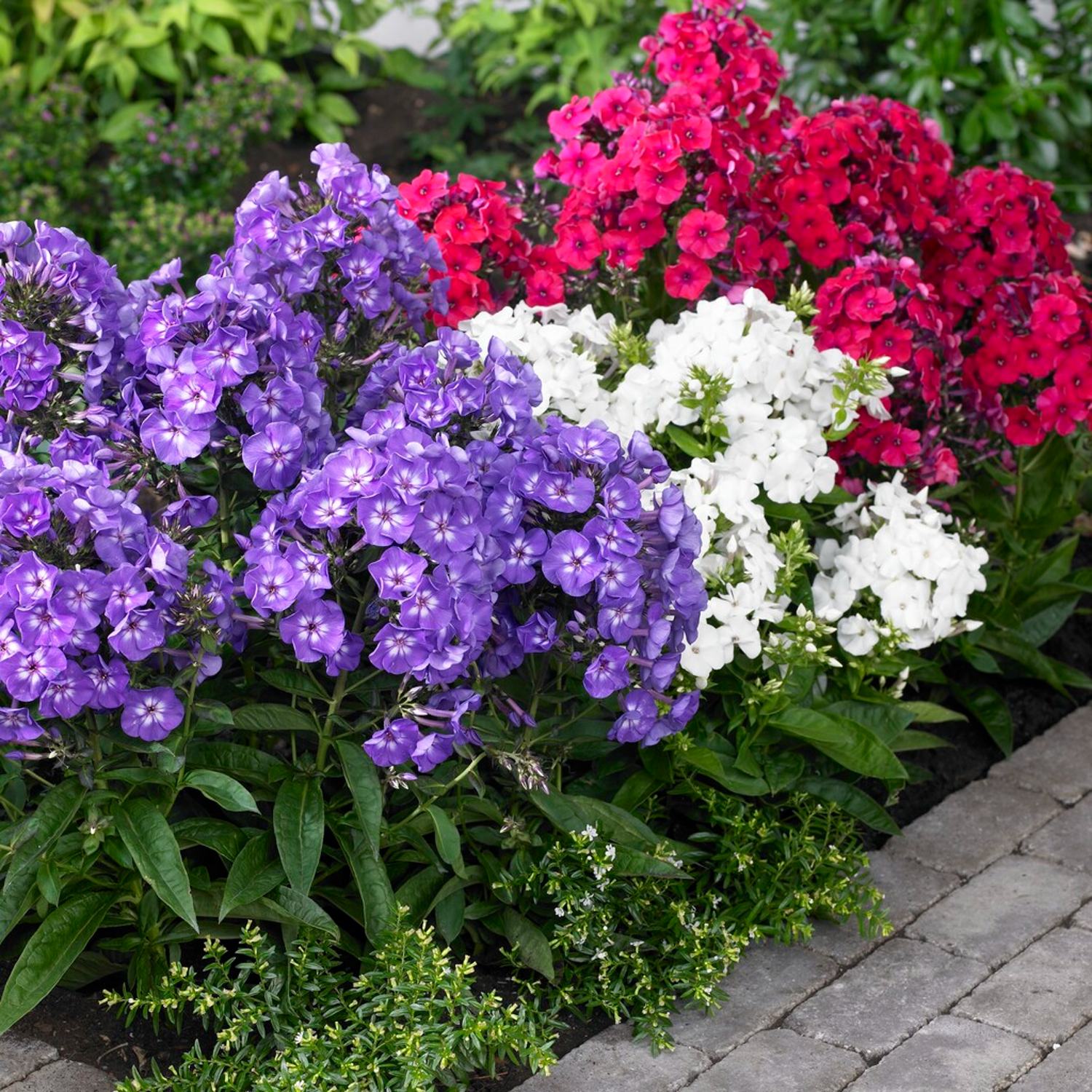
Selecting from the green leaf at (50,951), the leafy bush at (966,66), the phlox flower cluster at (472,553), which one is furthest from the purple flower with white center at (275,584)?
the leafy bush at (966,66)

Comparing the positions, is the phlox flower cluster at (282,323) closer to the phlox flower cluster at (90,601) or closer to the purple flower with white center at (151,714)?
the phlox flower cluster at (90,601)

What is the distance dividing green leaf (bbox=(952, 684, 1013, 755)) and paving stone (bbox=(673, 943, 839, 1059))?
0.93 metres

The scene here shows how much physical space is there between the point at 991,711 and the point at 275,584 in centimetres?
197

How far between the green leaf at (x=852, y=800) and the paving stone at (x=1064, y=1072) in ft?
2.10

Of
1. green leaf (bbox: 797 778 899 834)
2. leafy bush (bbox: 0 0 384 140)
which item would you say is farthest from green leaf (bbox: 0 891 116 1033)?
leafy bush (bbox: 0 0 384 140)

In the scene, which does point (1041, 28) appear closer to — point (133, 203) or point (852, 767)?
point (133, 203)

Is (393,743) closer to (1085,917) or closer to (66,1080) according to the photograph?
(66,1080)

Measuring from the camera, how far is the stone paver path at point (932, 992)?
260 centimetres

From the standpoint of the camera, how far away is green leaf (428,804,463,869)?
2.60 metres

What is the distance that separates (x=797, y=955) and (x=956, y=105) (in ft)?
14.5

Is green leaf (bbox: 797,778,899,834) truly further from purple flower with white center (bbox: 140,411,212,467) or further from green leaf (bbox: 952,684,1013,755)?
purple flower with white center (bbox: 140,411,212,467)

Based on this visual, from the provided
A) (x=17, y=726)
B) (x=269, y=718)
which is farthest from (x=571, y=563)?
(x=17, y=726)

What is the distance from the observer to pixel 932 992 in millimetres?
2828

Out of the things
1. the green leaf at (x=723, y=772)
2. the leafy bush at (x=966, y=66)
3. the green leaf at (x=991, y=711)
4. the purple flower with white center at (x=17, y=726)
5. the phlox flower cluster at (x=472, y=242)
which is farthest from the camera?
the leafy bush at (x=966, y=66)
